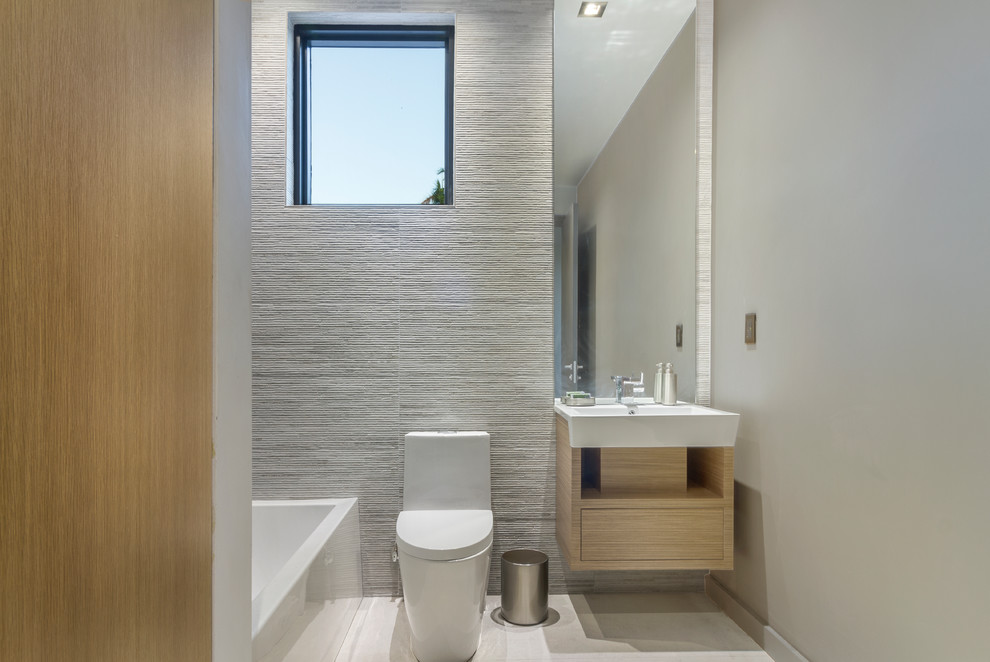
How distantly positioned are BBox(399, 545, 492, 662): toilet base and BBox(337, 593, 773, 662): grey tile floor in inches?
4.4

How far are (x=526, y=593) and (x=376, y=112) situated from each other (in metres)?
2.16

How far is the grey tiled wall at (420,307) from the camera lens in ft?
7.79

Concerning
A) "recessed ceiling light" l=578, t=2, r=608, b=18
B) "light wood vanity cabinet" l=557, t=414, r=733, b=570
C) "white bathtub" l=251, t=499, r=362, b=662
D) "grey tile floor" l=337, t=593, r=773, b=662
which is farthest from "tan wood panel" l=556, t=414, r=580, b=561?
"recessed ceiling light" l=578, t=2, r=608, b=18

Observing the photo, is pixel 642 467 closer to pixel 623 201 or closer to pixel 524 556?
pixel 524 556

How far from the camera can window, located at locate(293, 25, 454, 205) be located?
2525mm

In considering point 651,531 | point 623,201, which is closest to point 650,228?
point 623,201
